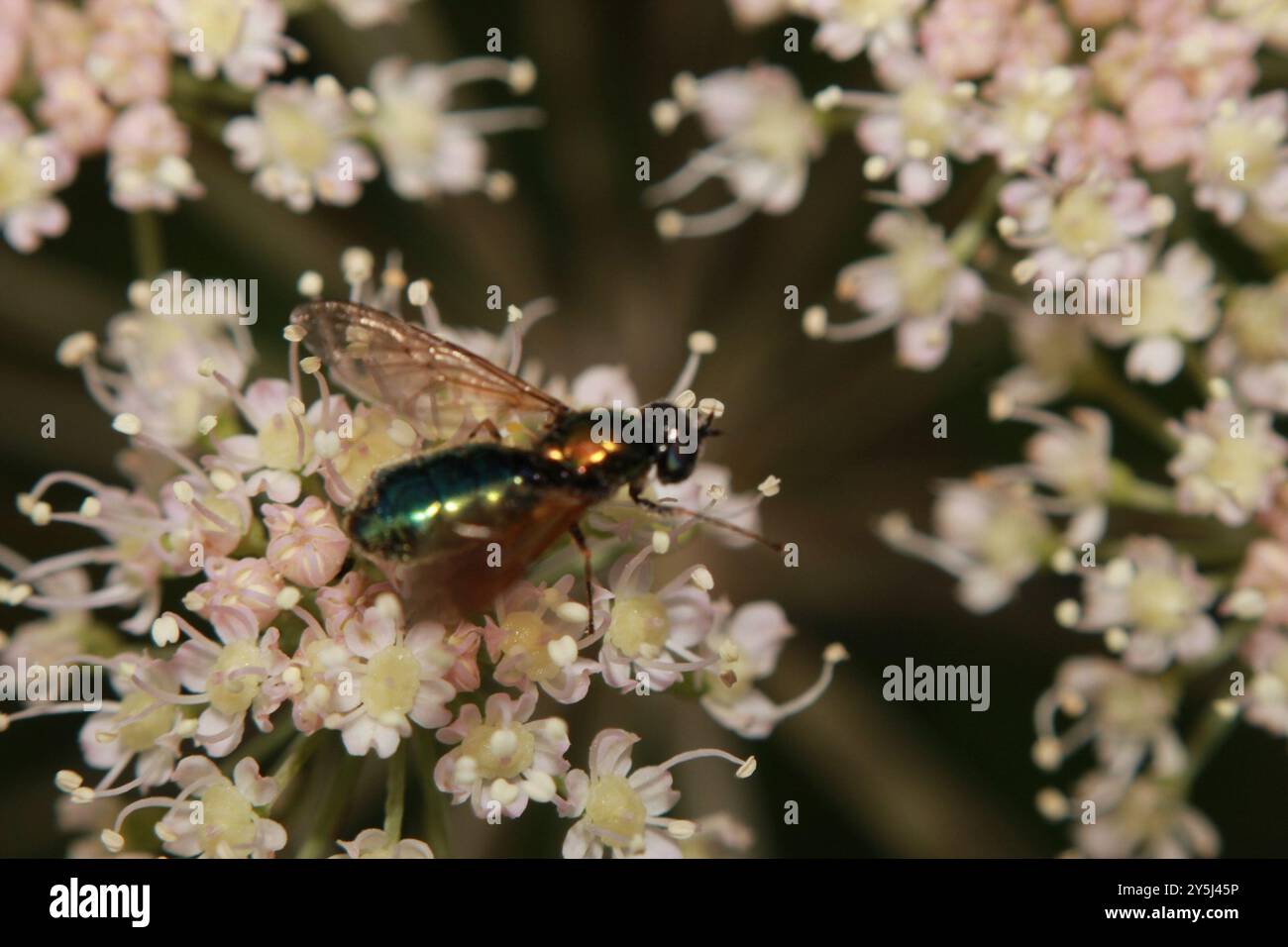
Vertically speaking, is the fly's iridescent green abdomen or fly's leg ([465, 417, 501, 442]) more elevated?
fly's leg ([465, 417, 501, 442])

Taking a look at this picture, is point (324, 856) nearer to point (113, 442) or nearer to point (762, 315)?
point (113, 442)

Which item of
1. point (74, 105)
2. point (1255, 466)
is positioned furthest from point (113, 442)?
point (1255, 466)

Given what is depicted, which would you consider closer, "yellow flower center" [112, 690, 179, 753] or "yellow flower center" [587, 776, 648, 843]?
"yellow flower center" [587, 776, 648, 843]

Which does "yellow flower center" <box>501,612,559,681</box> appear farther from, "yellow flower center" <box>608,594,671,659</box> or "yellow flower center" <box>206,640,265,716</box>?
"yellow flower center" <box>206,640,265,716</box>

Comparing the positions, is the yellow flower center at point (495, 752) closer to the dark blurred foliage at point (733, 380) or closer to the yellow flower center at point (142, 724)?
the yellow flower center at point (142, 724)

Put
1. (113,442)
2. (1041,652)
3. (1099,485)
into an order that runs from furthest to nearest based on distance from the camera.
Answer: (1041,652), (113,442), (1099,485)

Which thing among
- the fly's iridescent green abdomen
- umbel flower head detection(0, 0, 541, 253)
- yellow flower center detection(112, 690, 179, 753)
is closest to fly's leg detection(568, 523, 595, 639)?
the fly's iridescent green abdomen
